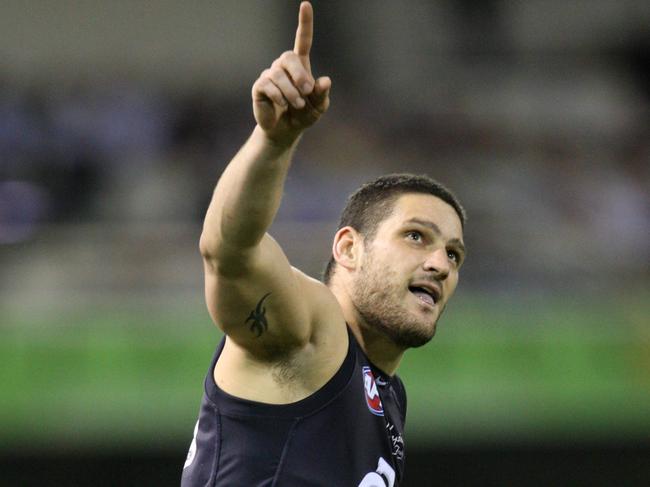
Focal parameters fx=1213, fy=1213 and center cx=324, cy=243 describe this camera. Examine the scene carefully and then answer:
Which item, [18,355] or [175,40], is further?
[175,40]

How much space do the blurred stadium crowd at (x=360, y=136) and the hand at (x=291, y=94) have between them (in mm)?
6701

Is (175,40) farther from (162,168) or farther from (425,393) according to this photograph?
(425,393)

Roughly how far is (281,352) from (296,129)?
74 cm

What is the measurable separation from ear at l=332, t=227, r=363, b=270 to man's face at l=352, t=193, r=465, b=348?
0.15ft

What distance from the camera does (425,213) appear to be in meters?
4.34

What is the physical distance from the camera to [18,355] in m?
8.91

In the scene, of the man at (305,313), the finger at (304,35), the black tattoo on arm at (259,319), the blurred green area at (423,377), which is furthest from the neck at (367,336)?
the blurred green area at (423,377)

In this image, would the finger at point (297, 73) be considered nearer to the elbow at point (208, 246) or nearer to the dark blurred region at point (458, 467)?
the elbow at point (208, 246)

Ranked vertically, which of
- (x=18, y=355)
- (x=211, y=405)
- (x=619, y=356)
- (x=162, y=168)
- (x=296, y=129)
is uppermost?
(x=162, y=168)

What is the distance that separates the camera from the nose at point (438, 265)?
4.20 metres

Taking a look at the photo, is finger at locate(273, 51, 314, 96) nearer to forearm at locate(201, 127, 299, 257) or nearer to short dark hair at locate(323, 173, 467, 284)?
forearm at locate(201, 127, 299, 257)

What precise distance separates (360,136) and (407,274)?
9806 mm

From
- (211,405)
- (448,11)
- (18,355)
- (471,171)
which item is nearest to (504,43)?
(448,11)

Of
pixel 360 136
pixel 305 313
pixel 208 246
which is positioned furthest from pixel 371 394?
pixel 360 136
